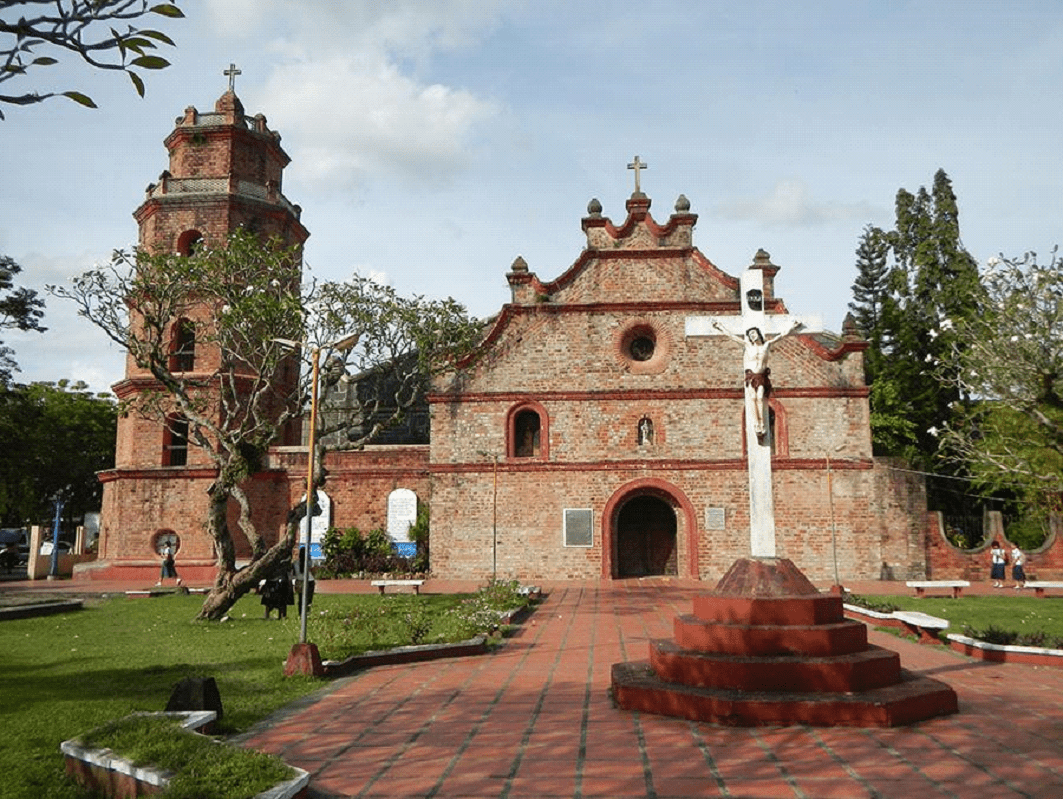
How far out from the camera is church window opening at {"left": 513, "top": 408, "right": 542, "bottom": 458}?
2212 cm

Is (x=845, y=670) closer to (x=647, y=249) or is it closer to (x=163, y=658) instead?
(x=163, y=658)

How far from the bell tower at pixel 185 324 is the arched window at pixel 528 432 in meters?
7.36

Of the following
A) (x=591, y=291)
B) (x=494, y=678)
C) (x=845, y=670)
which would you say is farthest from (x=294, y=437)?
(x=845, y=670)

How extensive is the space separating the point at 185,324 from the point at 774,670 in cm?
1912

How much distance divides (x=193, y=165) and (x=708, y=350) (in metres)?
16.3

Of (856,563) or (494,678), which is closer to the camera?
(494,678)

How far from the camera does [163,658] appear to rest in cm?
998

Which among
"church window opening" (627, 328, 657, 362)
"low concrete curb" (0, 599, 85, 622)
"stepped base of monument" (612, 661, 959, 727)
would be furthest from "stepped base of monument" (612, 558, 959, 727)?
"church window opening" (627, 328, 657, 362)

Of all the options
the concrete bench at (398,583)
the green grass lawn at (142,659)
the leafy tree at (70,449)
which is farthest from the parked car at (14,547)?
the concrete bench at (398,583)

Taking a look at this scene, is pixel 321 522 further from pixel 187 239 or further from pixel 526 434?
pixel 187 239

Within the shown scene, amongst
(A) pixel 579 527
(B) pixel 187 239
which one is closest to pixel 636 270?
(A) pixel 579 527

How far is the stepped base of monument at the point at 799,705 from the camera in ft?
20.7

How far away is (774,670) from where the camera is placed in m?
6.73

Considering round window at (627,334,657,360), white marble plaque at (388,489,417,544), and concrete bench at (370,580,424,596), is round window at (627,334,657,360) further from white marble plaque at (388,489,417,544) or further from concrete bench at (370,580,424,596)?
concrete bench at (370,580,424,596)
